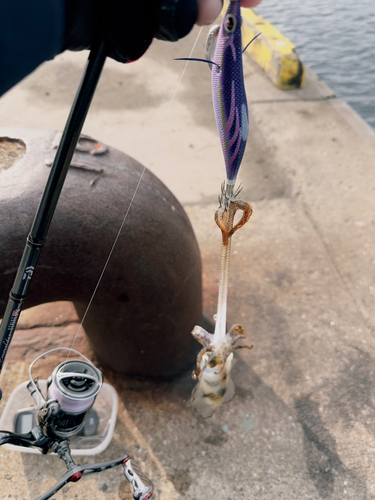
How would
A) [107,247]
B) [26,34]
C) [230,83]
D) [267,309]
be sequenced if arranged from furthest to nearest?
[267,309] → [107,247] → [230,83] → [26,34]

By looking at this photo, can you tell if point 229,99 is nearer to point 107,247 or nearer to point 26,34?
point 26,34

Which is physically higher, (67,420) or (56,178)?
(56,178)

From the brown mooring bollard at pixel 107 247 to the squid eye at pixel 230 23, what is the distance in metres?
0.87

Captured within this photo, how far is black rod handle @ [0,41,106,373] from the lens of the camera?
1.03 meters

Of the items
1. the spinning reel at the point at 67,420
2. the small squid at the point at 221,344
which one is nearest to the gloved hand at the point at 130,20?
the small squid at the point at 221,344

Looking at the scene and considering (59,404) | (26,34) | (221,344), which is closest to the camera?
(26,34)

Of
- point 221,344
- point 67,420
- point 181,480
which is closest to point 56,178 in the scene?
point 67,420

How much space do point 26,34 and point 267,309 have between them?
2155 millimetres

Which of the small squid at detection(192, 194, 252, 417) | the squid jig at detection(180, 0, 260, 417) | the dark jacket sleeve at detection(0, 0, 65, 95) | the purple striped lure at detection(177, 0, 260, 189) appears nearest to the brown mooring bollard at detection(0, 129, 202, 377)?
the small squid at detection(192, 194, 252, 417)

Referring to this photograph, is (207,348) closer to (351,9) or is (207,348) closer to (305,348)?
(305,348)

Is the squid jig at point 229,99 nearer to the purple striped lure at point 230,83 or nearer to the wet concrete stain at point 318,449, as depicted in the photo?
the purple striped lure at point 230,83

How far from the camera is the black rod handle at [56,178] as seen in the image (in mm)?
1026

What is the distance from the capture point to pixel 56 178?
1.12 m

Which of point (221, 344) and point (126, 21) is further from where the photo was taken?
point (221, 344)
